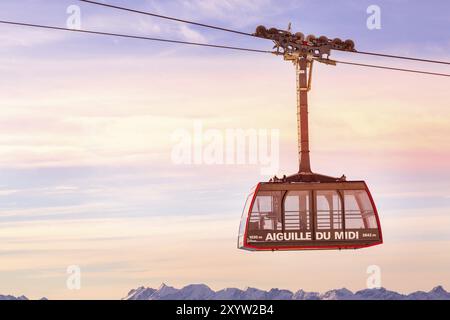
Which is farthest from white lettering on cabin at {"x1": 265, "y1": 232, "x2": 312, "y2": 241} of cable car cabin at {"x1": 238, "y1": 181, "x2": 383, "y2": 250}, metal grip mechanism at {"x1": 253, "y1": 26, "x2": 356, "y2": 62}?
metal grip mechanism at {"x1": 253, "y1": 26, "x2": 356, "y2": 62}

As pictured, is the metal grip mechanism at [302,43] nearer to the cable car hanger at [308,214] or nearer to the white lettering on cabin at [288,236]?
the cable car hanger at [308,214]

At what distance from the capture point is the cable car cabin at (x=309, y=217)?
3969 centimetres

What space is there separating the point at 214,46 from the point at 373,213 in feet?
32.3

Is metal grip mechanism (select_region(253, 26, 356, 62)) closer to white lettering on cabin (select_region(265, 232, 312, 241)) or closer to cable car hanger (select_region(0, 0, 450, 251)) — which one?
cable car hanger (select_region(0, 0, 450, 251))

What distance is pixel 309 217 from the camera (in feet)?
131

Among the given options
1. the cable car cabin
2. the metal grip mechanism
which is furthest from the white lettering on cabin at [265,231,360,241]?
the metal grip mechanism

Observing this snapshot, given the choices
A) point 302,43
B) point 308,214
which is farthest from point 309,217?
point 302,43

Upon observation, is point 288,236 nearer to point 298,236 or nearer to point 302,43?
point 298,236

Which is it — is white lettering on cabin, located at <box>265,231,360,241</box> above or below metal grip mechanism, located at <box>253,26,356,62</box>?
below

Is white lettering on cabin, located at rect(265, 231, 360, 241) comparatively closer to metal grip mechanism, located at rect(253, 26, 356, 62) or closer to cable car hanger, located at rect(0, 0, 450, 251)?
cable car hanger, located at rect(0, 0, 450, 251)

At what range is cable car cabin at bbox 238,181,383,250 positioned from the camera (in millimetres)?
39688
